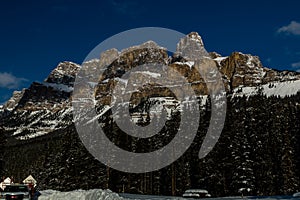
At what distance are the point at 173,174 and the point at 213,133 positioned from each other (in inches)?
442

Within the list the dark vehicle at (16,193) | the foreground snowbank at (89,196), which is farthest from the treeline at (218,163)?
the dark vehicle at (16,193)

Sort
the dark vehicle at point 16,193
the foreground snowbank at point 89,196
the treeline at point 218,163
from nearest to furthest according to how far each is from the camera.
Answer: the foreground snowbank at point 89,196 < the dark vehicle at point 16,193 < the treeline at point 218,163

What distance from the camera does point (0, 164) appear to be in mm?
69250

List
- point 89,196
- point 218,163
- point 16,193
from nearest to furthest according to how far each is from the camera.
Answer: point 89,196, point 16,193, point 218,163

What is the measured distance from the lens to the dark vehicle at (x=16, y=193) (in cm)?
3077

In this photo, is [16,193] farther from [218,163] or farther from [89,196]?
[218,163]

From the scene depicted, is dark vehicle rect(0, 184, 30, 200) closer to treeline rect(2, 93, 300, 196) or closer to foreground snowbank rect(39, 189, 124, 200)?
foreground snowbank rect(39, 189, 124, 200)

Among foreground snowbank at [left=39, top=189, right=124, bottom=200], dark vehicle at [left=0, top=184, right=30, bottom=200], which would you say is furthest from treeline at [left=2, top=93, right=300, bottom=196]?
dark vehicle at [left=0, top=184, right=30, bottom=200]

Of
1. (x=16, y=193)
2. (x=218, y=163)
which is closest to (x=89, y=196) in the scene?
(x=16, y=193)

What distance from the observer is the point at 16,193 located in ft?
102

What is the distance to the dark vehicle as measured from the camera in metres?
30.8

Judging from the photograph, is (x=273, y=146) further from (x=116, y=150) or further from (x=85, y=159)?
(x=85, y=159)

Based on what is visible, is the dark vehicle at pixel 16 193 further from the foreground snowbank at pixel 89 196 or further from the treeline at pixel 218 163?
the treeline at pixel 218 163

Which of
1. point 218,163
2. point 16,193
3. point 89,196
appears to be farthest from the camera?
point 218,163
